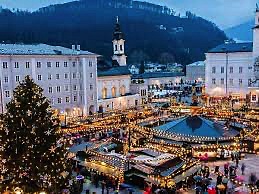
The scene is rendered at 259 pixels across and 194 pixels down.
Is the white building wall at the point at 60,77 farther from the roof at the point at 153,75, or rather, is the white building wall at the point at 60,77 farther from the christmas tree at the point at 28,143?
the roof at the point at 153,75

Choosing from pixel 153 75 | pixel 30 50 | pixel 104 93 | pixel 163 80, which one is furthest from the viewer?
pixel 163 80

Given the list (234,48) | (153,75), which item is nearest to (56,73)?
(234,48)

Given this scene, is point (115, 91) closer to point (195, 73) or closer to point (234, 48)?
point (234, 48)

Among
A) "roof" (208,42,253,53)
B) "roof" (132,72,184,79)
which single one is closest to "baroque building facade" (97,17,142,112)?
"roof" (208,42,253,53)

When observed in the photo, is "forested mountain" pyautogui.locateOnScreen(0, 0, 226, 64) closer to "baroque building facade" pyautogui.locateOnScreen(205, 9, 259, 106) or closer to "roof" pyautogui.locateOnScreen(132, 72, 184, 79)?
"roof" pyautogui.locateOnScreen(132, 72, 184, 79)

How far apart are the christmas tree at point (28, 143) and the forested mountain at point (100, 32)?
8151cm

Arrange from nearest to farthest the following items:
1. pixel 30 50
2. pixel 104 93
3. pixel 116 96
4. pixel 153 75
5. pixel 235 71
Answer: pixel 30 50 → pixel 104 93 → pixel 116 96 → pixel 235 71 → pixel 153 75

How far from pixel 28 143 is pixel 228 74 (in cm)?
4984

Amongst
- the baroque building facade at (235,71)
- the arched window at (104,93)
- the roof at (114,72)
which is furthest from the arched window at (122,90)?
the baroque building facade at (235,71)

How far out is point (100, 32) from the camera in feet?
445

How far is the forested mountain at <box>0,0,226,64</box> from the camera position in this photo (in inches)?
4451

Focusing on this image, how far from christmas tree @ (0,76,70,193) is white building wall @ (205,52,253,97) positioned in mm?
48277

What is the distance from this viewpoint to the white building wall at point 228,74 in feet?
191

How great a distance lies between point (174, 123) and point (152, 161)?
889cm
